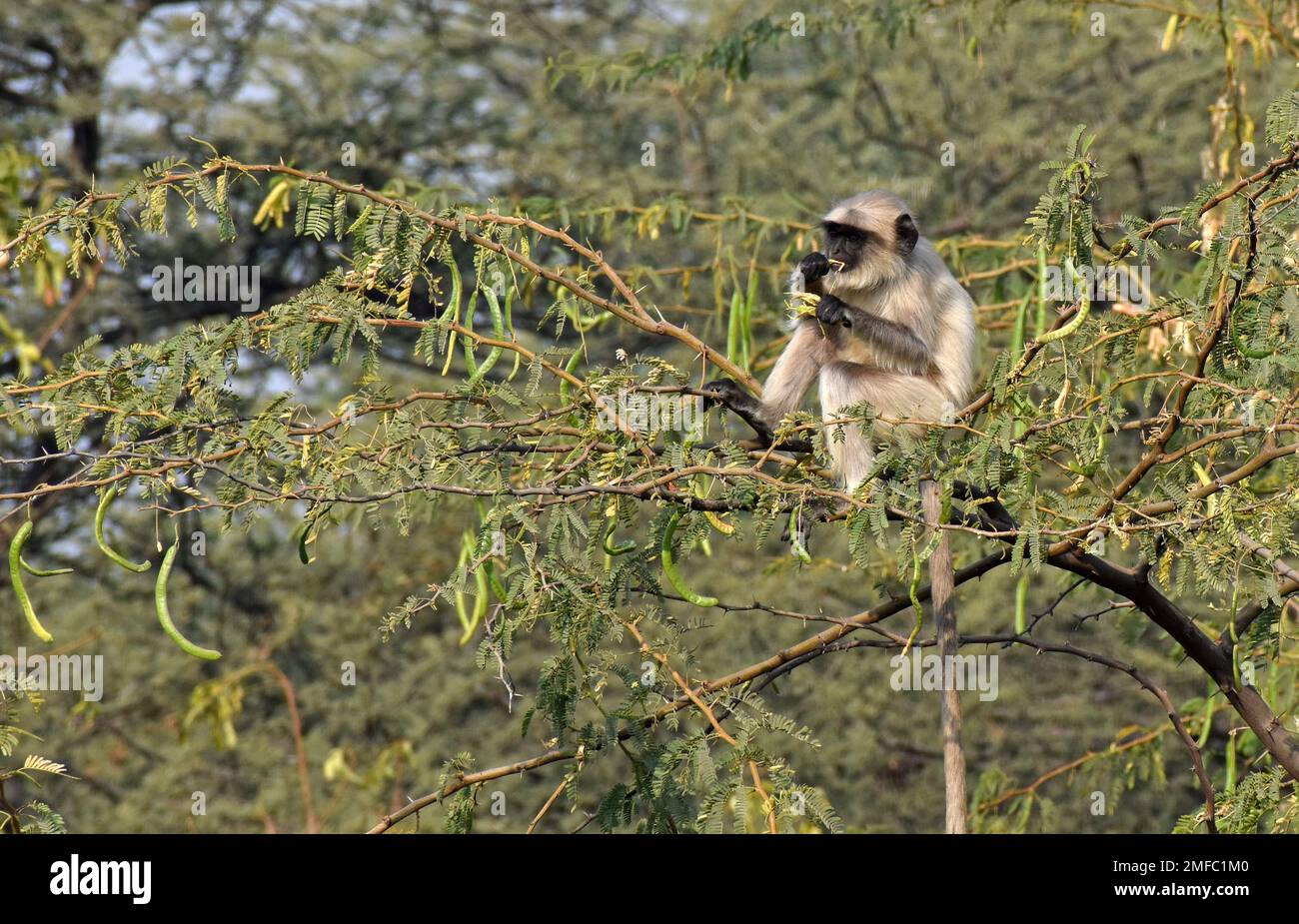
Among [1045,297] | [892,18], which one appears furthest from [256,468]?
[892,18]

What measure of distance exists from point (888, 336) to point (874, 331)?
0.05m

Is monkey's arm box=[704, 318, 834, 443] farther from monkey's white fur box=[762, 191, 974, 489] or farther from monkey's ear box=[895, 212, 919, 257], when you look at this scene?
monkey's ear box=[895, 212, 919, 257]

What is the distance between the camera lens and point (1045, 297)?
121 inches

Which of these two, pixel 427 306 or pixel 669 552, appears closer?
pixel 669 552

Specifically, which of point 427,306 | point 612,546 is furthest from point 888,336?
point 427,306

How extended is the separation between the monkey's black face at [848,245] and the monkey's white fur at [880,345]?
0.02m

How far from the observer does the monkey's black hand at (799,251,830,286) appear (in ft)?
15.3

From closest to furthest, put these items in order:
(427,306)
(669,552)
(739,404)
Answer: (669,552), (739,404), (427,306)

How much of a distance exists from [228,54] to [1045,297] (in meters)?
8.19

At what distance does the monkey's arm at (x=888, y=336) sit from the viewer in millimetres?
4613

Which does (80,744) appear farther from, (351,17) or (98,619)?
(351,17)

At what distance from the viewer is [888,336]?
15.5 feet

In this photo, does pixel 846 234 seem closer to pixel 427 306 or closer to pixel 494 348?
pixel 494 348

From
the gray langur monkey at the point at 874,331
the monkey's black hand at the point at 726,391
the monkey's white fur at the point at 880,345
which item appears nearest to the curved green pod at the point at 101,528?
the monkey's black hand at the point at 726,391
